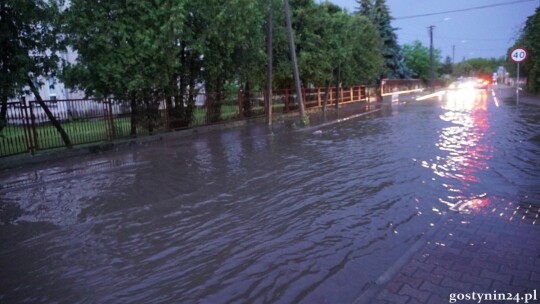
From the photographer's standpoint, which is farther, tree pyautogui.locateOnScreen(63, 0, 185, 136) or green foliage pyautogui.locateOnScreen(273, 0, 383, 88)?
green foliage pyautogui.locateOnScreen(273, 0, 383, 88)

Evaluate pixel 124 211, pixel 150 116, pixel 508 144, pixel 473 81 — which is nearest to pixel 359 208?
pixel 124 211

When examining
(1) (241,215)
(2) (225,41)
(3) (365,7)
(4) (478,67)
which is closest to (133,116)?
(2) (225,41)

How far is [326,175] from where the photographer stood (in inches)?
339

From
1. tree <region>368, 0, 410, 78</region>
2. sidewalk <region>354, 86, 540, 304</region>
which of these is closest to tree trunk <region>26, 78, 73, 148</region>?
sidewalk <region>354, 86, 540, 304</region>

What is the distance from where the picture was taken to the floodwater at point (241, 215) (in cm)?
416

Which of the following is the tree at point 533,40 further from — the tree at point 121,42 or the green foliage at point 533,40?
the tree at point 121,42

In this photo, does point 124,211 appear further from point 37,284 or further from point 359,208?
point 359,208

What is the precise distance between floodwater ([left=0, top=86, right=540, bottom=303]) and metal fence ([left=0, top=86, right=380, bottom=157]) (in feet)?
4.52

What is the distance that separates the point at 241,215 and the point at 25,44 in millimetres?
9788

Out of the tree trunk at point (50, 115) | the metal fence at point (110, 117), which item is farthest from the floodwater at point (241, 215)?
the tree trunk at point (50, 115)

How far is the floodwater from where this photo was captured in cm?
416

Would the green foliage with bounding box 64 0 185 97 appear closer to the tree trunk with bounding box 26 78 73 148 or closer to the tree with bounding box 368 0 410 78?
the tree trunk with bounding box 26 78 73 148

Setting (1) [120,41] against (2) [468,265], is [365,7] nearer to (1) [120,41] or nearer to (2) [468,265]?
(1) [120,41]

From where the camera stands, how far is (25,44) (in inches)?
474
